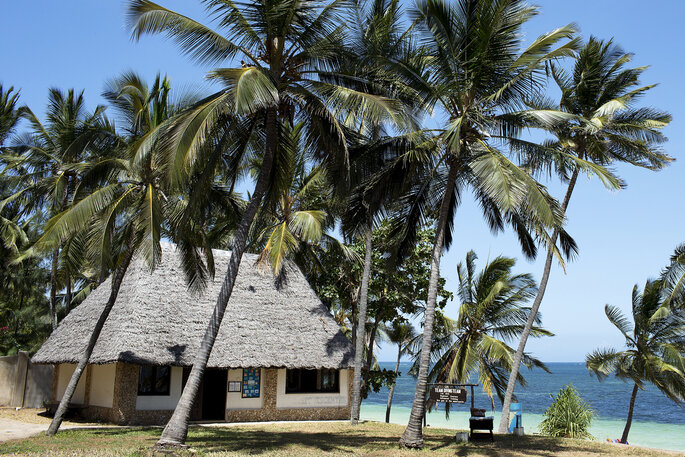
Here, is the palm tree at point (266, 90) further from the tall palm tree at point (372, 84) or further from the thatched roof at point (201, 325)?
the thatched roof at point (201, 325)

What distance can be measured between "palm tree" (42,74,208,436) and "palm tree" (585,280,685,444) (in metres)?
15.0

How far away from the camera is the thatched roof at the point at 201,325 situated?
16.2 metres

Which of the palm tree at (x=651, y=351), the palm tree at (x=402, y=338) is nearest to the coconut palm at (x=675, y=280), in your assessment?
the palm tree at (x=651, y=351)

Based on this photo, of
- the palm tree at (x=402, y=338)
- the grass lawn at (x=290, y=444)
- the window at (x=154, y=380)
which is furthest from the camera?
the palm tree at (x=402, y=338)

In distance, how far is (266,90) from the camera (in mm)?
9984

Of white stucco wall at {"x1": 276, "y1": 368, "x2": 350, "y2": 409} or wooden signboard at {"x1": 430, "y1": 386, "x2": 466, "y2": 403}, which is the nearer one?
wooden signboard at {"x1": 430, "y1": 386, "x2": 466, "y2": 403}

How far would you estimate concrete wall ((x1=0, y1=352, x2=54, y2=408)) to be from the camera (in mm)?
20109

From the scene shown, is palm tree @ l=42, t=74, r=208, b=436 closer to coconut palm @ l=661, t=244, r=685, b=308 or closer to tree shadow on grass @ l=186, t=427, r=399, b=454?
tree shadow on grass @ l=186, t=427, r=399, b=454

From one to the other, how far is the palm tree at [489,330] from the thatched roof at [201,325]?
379cm

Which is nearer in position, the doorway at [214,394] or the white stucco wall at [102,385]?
the white stucco wall at [102,385]

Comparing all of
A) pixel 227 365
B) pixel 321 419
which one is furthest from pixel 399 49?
pixel 321 419

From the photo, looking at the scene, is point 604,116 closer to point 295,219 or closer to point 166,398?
point 295,219

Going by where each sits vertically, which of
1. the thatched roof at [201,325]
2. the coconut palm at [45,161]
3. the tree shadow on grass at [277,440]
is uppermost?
the coconut palm at [45,161]

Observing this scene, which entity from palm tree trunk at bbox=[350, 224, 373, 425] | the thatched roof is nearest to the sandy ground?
the thatched roof
